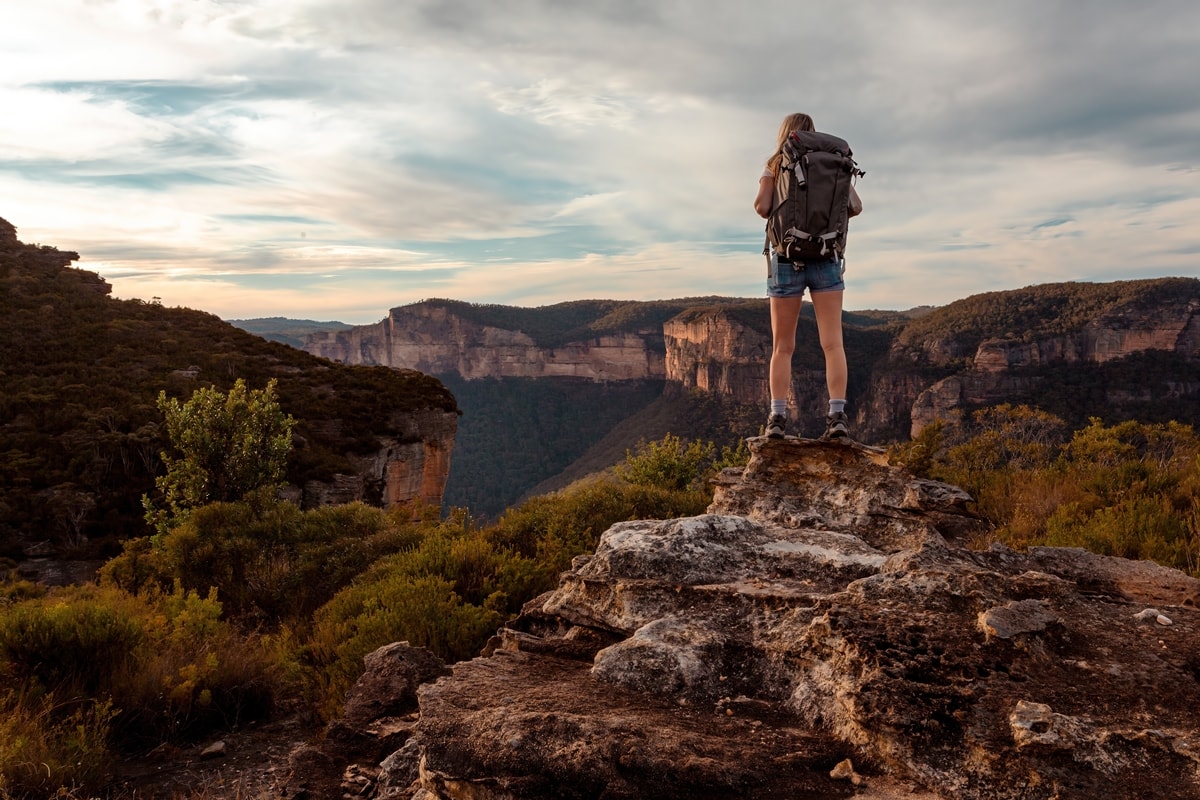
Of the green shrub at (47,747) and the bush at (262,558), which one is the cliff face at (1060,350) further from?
the green shrub at (47,747)

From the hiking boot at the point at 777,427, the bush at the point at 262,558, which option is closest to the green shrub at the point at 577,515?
the bush at the point at 262,558

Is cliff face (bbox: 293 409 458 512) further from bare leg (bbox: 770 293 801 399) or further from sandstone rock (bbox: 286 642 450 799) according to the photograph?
bare leg (bbox: 770 293 801 399)

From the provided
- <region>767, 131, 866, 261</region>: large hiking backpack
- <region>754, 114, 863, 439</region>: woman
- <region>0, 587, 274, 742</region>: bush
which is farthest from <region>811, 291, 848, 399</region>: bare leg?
<region>0, 587, 274, 742</region>: bush

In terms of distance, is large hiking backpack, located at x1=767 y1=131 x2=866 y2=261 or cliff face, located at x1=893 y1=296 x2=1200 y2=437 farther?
cliff face, located at x1=893 y1=296 x2=1200 y2=437

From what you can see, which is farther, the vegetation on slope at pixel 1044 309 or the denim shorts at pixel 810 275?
the vegetation on slope at pixel 1044 309

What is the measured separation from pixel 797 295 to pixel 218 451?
46.7 feet

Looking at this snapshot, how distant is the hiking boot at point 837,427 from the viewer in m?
5.82

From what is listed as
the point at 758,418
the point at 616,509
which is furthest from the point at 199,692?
the point at 758,418

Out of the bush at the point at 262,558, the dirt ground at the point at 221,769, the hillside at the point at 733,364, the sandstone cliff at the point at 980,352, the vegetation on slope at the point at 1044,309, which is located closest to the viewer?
the dirt ground at the point at 221,769

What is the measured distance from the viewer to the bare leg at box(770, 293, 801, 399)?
5.74 meters

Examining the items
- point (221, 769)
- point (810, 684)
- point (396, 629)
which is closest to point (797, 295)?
point (810, 684)

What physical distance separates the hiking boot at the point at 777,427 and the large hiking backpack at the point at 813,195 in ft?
4.68

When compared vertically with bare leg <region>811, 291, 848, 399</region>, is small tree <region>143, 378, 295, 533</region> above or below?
below

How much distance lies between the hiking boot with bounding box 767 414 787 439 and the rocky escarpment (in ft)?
4.52
